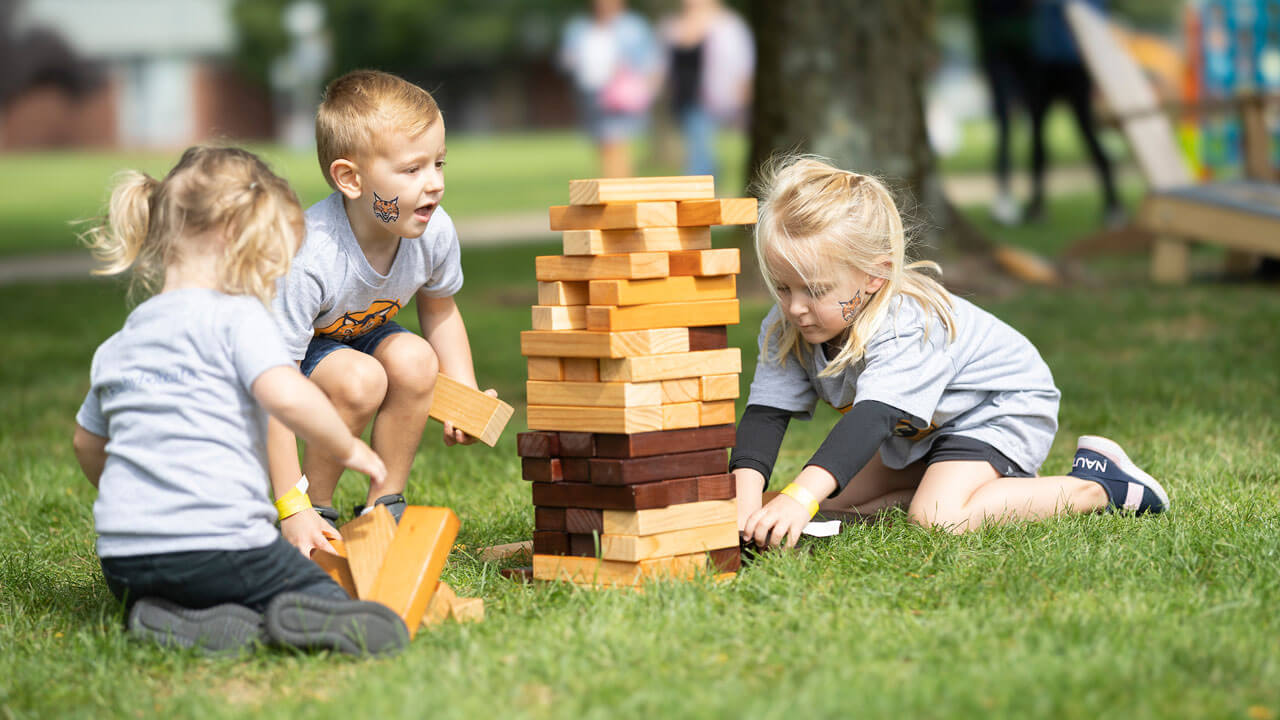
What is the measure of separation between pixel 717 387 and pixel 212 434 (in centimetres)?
109

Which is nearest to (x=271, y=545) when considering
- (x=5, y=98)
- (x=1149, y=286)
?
(x=1149, y=286)

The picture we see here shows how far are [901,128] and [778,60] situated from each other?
853 mm

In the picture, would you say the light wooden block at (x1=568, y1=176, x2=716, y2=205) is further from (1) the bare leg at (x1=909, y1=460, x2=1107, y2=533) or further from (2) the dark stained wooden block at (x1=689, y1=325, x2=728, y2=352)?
(1) the bare leg at (x1=909, y1=460, x2=1107, y2=533)

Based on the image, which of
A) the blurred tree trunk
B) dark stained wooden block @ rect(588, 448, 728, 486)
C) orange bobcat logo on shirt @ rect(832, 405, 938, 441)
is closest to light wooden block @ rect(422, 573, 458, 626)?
dark stained wooden block @ rect(588, 448, 728, 486)

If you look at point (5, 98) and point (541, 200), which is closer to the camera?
point (541, 200)

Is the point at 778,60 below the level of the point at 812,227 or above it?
above

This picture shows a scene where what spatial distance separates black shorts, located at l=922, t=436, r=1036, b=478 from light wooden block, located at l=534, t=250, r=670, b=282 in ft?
3.54

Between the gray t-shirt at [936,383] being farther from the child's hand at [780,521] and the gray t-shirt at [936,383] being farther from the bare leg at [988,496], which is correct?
the child's hand at [780,521]

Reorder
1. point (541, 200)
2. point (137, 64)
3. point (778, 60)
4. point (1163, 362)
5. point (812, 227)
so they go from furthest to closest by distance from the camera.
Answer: point (137, 64) < point (541, 200) < point (778, 60) < point (1163, 362) < point (812, 227)

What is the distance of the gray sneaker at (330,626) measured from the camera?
8.46ft

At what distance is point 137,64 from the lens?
57438mm

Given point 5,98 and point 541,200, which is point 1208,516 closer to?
point 541,200

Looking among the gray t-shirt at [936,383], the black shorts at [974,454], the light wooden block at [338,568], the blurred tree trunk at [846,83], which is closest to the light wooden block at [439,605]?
the light wooden block at [338,568]

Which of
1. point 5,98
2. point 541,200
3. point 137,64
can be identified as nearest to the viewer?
point 541,200
